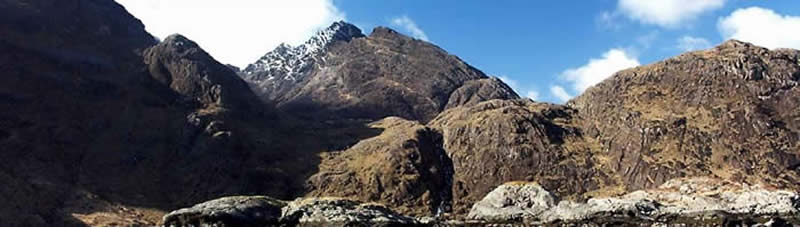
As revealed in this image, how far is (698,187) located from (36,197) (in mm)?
156823

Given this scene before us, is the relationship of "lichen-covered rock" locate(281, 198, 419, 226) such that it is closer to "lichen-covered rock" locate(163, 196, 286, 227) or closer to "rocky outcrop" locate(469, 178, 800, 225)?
"lichen-covered rock" locate(163, 196, 286, 227)

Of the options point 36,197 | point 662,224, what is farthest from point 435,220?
point 36,197

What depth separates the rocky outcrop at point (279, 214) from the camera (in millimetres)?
50844

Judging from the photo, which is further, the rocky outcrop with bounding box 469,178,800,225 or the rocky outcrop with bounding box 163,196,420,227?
the rocky outcrop with bounding box 469,178,800,225

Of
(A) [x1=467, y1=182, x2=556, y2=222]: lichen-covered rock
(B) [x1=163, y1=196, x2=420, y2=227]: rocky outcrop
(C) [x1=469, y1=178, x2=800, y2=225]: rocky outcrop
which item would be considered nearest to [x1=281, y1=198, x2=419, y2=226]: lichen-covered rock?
(B) [x1=163, y1=196, x2=420, y2=227]: rocky outcrop

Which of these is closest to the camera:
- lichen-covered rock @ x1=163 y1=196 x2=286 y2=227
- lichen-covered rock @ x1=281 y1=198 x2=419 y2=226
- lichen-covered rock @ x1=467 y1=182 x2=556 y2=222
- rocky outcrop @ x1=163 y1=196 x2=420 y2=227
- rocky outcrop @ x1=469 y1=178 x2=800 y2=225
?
lichen-covered rock @ x1=163 y1=196 x2=286 y2=227

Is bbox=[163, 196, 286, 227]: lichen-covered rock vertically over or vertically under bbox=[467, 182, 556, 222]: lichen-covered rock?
under

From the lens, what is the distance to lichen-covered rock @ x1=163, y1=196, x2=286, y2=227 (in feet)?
166

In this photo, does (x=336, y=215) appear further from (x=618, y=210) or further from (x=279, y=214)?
(x=618, y=210)

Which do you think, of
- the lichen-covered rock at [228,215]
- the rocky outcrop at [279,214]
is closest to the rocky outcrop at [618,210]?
the rocky outcrop at [279,214]

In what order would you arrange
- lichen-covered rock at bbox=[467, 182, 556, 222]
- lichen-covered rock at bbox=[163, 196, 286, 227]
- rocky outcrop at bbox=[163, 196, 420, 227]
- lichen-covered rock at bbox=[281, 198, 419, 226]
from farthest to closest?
lichen-covered rock at bbox=[467, 182, 556, 222], lichen-covered rock at bbox=[281, 198, 419, 226], rocky outcrop at bbox=[163, 196, 420, 227], lichen-covered rock at bbox=[163, 196, 286, 227]

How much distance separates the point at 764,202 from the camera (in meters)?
67.2

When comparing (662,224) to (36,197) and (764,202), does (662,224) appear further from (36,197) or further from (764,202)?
(36,197)

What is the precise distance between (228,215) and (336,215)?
762cm
